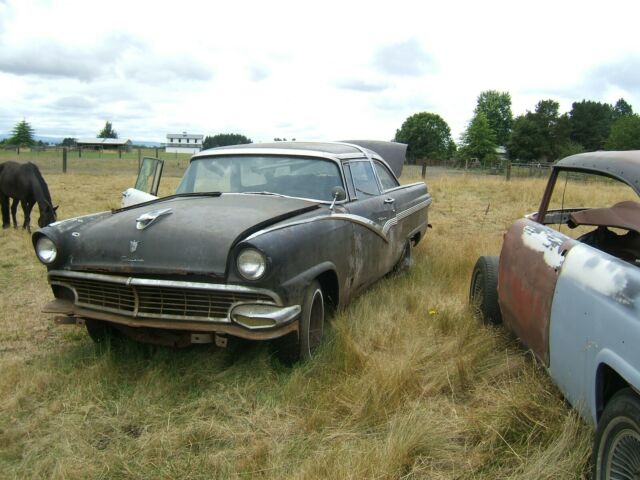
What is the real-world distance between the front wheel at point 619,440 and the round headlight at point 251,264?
1.84 metres

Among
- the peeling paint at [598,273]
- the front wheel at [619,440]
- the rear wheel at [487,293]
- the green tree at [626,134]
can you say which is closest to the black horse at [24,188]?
the rear wheel at [487,293]

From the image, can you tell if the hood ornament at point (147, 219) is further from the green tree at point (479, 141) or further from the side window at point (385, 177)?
the green tree at point (479, 141)

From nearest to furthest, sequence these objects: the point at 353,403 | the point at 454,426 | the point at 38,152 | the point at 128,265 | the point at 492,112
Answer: the point at 454,426 < the point at 353,403 < the point at 128,265 < the point at 38,152 < the point at 492,112

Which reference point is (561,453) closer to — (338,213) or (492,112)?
(338,213)

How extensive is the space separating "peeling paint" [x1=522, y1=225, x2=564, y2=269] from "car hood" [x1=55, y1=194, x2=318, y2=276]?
5.04 feet

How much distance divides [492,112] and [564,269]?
89435 mm

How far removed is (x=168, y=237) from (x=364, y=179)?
93.0 inches

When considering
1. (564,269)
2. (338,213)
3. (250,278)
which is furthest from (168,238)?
(564,269)

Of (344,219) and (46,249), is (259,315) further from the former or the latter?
(46,249)

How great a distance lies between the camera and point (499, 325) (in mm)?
4223

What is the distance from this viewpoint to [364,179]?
5.22 metres

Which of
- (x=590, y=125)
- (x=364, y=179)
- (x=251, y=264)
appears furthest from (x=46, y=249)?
(x=590, y=125)

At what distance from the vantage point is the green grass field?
2521 millimetres

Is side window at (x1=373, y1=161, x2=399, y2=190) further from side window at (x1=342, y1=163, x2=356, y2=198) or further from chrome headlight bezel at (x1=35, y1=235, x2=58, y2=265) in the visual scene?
chrome headlight bezel at (x1=35, y1=235, x2=58, y2=265)
